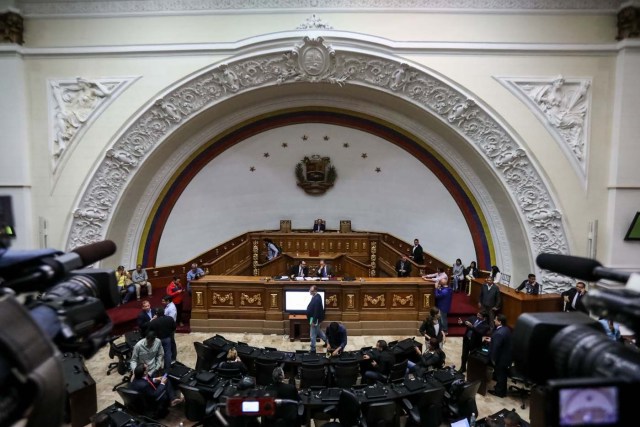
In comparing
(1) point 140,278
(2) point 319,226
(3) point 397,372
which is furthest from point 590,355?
(2) point 319,226

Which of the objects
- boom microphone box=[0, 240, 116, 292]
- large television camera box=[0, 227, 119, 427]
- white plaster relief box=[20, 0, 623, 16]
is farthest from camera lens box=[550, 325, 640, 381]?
white plaster relief box=[20, 0, 623, 16]

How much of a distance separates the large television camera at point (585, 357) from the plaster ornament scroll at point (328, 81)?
294 inches

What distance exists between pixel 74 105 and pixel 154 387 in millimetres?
6934

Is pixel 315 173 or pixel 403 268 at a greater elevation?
pixel 315 173

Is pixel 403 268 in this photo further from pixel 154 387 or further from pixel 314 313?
pixel 154 387

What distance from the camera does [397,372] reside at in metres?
Answer: 5.50

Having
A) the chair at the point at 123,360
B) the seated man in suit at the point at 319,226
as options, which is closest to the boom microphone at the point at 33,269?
the chair at the point at 123,360

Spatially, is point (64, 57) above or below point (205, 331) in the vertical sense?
above

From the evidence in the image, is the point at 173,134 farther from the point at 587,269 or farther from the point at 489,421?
the point at 587,269

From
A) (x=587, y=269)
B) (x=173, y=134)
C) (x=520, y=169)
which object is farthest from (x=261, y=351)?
(x=520, y=169)

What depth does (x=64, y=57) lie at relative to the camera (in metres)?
8.57

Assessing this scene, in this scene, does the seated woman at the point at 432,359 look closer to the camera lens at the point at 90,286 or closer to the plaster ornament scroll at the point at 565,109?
the camera lens at the point at 90,286

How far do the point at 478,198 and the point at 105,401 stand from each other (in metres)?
9.32

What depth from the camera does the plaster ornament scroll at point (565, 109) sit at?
8.33 meters
